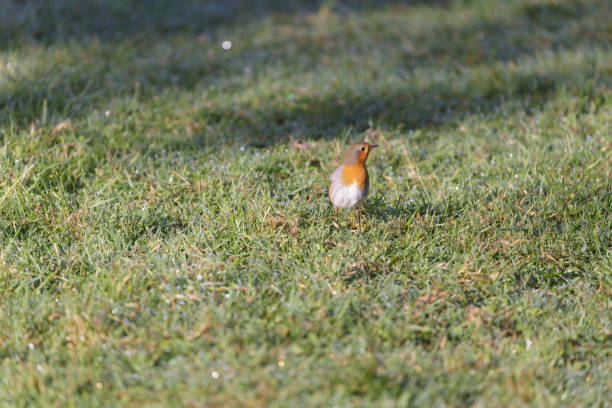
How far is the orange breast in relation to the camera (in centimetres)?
394

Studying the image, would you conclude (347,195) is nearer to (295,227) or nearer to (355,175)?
(355,175)

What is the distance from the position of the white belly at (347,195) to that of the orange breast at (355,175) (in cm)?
3

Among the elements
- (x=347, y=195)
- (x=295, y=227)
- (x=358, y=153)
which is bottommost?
(x=295, y=227)

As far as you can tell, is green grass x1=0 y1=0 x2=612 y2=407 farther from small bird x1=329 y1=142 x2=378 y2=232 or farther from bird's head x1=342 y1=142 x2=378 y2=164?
bird's head x1=342 y1=142 x2=378 y2=164

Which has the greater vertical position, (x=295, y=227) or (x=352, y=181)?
(x=352, y=181)

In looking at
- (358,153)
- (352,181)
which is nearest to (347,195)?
(352,181)

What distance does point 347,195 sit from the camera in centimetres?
396

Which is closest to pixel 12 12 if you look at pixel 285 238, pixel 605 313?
pixel 285 238

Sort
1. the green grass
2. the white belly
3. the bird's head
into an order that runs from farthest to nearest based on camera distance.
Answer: the bird's head < the white belly < the green grass

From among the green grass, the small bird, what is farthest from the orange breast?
the green grass

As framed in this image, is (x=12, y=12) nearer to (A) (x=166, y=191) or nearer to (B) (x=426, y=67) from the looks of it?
(A) (x=166, y=191)

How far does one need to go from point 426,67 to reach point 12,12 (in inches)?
213

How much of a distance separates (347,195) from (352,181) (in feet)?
0.33

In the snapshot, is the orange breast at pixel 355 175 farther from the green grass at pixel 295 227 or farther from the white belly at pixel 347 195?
the green grass at pixel 295 227
